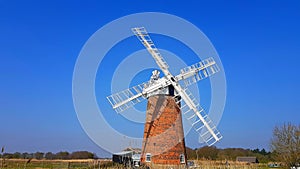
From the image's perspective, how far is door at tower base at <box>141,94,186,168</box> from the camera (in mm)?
19438

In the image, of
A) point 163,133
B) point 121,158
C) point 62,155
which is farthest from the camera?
point 62,155

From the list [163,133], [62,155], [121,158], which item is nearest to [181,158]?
[163,133]

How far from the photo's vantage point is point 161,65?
2019 cm

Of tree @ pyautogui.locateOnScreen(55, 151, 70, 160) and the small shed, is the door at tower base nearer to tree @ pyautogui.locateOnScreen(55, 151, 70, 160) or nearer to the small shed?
the small shed

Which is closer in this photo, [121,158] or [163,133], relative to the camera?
[121,158]

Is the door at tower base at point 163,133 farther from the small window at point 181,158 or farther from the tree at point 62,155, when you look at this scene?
the tree at point 62,155

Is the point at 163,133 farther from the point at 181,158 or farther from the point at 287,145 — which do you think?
the point at 287,145

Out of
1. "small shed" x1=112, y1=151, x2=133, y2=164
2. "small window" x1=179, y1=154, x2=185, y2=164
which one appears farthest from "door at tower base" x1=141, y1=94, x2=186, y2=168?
"small shed" x1=112, y1=151, x2=133, y2=164

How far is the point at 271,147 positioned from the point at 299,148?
239 centimetres

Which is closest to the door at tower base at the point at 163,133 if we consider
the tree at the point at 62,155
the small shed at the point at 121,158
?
the small shed at the point at 121,158

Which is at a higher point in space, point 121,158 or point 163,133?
point 163,133

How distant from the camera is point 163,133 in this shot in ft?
63.7

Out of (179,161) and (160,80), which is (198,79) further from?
(179,161)

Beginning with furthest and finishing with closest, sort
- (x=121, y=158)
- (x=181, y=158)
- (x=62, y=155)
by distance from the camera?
(x=62, y=155) → (x=181, y=158) → (x=121, y=158)
